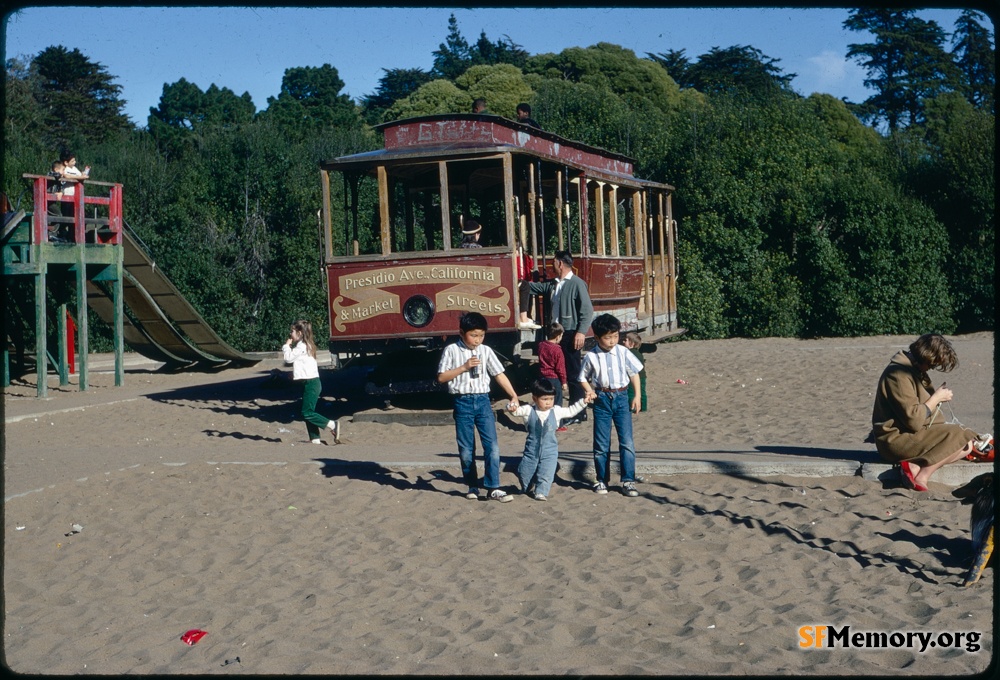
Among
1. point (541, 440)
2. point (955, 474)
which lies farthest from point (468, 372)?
point (955, 474)

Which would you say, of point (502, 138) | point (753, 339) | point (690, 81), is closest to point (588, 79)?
point (690, 81)

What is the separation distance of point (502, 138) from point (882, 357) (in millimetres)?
9653

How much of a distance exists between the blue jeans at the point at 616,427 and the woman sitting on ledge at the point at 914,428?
2.13 meters

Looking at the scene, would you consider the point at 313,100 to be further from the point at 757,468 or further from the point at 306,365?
the point at 757,468

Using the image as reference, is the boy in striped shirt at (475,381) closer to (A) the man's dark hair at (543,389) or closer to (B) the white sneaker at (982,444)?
(A) the man's dark hair at (543,389)

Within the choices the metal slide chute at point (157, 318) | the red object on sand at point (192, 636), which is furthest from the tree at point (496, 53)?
the red object on sand at point (192, 636)

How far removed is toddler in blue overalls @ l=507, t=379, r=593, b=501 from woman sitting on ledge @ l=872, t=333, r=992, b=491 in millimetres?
2527

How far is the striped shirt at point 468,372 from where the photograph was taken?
9445mm

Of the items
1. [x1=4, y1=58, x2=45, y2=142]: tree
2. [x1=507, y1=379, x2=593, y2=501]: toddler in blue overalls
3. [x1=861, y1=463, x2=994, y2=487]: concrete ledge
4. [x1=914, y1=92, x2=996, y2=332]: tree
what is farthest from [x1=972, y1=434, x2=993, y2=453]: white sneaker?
[x1=4, y1=58, x2=45, y2=142]: tree

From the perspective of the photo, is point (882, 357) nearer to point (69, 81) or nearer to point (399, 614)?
point (399, 614)

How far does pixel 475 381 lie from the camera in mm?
9445

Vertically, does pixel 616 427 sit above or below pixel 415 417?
above

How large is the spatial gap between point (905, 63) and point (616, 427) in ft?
128

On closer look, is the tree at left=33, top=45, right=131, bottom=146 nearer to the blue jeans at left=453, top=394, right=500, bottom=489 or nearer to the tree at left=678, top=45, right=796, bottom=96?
the tree at left=678, top=45, right=796, bottom=96
